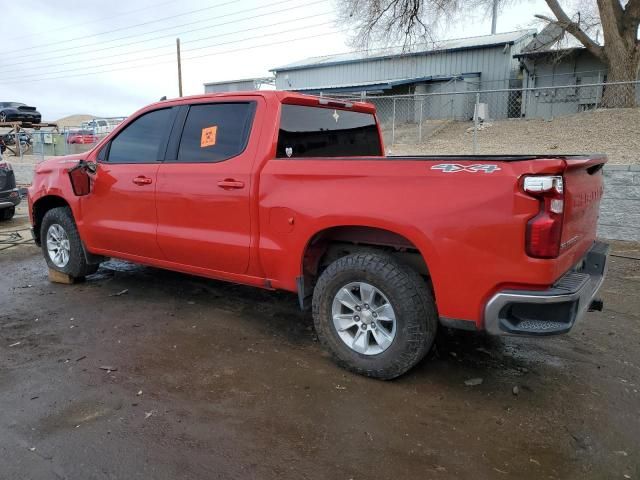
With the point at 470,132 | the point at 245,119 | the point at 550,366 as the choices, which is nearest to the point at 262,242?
the point at 245,119

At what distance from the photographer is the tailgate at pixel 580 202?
296 centimetres

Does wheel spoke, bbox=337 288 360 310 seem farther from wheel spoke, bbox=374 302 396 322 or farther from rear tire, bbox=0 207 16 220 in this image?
rear tire, bbox=0 207 16 220

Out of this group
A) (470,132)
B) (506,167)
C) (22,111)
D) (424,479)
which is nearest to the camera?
(424,479)

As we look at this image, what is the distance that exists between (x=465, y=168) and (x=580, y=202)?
848 millimetres

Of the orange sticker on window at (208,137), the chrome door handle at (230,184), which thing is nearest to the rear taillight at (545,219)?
the chrome door handle at (230,184)

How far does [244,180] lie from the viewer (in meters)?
3.94

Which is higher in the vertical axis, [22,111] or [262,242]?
[22,111]

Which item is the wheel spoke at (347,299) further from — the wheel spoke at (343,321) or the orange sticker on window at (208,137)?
the orange sticker on window at (208,137)

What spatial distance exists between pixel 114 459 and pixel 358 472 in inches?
49.0

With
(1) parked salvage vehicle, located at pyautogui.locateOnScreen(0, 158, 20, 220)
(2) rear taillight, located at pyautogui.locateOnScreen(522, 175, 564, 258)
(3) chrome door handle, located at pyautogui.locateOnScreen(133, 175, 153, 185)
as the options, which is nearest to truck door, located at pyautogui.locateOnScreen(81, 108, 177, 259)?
(3) chrome door handle, located at pyautogui.locateOnScreen(133, 175, 153, 185)

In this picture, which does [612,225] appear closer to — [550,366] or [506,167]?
[550,366]

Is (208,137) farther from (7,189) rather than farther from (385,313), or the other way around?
(7,189)

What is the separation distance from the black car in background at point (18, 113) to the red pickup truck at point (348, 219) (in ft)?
78.3

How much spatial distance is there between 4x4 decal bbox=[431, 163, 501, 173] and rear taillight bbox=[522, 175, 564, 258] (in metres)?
0.19
